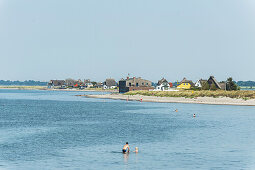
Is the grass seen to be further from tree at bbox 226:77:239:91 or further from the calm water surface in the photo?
the calm water surface

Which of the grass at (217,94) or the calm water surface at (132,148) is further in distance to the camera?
the grass at (217,94)

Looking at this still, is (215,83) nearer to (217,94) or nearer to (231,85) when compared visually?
(231,85)

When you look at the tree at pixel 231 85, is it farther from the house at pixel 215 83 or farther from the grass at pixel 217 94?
the house at pixel 215 83

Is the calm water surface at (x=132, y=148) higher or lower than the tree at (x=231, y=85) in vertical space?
lower

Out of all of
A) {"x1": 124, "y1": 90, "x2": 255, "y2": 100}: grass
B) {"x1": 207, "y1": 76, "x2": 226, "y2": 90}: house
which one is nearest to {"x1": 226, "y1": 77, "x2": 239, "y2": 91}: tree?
{"x1": 124, "y1": 90, "x2": 255, "y2": 100}: grass

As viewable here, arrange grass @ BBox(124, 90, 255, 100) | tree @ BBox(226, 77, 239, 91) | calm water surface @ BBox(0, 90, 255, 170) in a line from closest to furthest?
calm water surface @ BBox(0, 90, 255, 170), grass @ BBox(124, 90, 255, 100), tree @ BBox(226, 77, 239, 91)

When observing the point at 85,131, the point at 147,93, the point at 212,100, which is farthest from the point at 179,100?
the point at 85,131

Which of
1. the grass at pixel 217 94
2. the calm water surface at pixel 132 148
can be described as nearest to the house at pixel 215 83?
the grass at pixel 217 94

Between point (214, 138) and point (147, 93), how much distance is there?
138 metres

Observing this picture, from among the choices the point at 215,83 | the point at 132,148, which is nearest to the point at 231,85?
the point at 215,83

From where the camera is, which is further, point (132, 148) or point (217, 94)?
point (217, 94)

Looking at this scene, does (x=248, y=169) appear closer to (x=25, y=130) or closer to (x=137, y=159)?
(x=137, y=159)

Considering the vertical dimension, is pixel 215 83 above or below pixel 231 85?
above

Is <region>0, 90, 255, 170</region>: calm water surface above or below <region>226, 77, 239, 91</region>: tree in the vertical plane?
below
